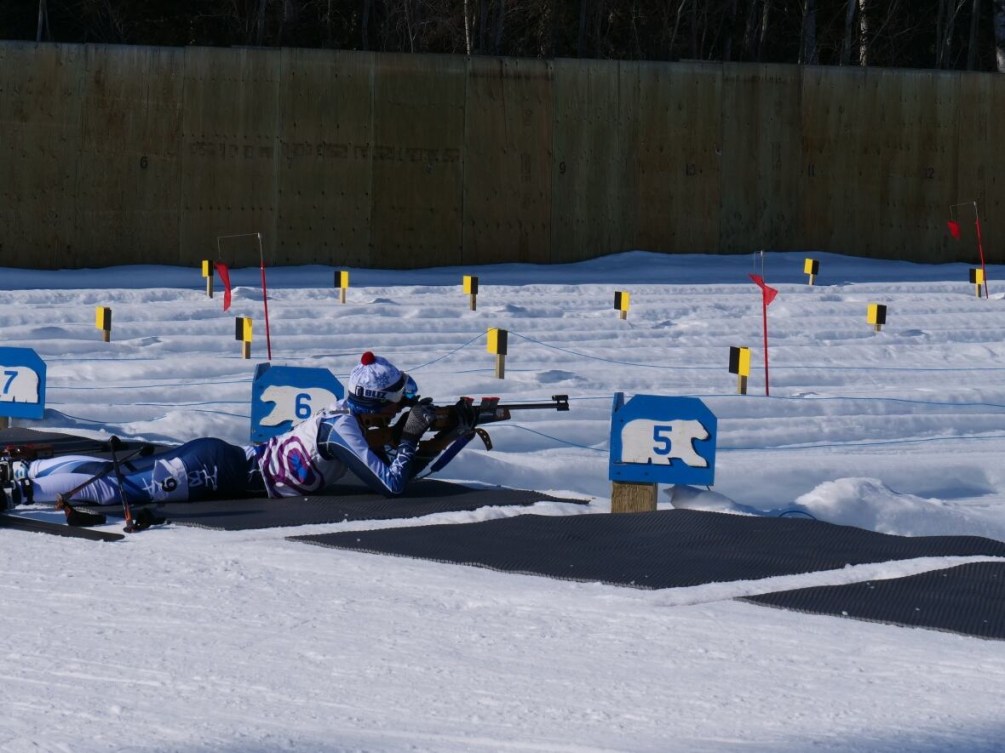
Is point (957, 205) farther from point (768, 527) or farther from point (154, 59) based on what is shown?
point (768, 527)

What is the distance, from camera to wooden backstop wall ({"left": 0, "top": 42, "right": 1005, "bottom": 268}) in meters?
20.9

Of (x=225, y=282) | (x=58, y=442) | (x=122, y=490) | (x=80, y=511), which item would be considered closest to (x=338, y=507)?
(x=122, y=490)

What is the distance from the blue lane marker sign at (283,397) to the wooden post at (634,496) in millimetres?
2209

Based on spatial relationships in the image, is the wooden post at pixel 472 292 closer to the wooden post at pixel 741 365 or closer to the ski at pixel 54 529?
the wooden post at pixel 741 365

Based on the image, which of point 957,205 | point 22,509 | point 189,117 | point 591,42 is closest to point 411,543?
point 22,509

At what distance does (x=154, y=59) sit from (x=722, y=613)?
17.0 m

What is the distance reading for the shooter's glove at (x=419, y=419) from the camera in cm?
798

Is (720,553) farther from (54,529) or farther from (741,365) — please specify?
(741,365)

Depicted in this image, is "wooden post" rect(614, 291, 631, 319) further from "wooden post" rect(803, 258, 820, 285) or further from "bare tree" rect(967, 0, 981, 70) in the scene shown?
"bare tree" rect(967, 0, 981, 70)

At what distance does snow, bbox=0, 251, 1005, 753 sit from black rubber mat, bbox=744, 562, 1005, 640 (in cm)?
→ 11

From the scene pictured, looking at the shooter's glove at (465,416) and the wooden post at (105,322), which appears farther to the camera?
the wooden post at (105,322)

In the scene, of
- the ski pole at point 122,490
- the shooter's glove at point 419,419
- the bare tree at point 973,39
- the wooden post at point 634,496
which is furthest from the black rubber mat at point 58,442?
the bare tree at point 973,39

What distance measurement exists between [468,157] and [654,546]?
16.1 metres

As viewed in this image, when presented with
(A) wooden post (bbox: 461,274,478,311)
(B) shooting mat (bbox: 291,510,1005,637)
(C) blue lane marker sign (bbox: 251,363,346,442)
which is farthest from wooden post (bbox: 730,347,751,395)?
(B) shooting mat (bbox: 291,510,1005,637)
